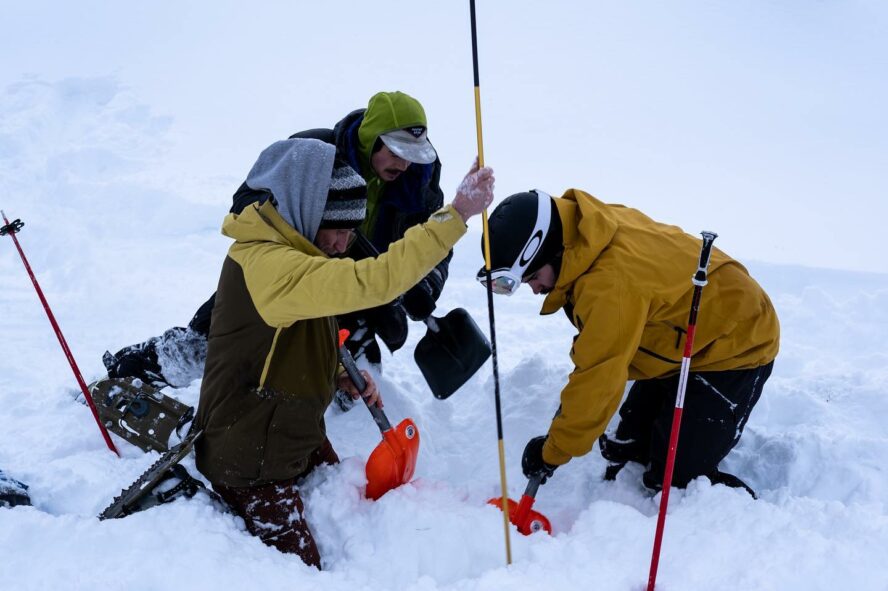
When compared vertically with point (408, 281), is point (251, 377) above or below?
below

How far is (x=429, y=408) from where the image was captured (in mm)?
4570

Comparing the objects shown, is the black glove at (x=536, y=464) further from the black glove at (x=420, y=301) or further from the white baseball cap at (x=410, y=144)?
the white baseball cap at (x=410, y=144)

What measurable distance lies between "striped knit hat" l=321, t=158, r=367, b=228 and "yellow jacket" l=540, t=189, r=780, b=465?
2.95ft

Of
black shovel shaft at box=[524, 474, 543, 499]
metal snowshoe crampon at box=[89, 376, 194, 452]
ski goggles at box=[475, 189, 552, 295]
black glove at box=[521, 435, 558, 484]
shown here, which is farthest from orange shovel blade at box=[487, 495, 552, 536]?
metal snowshoe crampon at box=[89, 376, 194, 452]

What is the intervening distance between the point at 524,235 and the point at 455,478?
1736 millimetres

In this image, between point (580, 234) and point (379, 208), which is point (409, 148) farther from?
point (580, 234)

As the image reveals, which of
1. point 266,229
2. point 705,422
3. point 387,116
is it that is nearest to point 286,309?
point 266,229

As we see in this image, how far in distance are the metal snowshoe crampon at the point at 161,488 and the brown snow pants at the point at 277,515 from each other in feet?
0.35

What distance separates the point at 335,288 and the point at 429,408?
268 cm

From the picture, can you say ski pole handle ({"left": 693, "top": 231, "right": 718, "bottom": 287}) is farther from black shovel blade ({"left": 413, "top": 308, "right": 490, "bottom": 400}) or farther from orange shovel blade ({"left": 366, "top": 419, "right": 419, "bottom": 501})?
black shovel blade ({"left": 413, "top": 308, "right": 490, "bottom": 400})

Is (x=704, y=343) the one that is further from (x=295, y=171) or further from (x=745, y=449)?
(x=295, y=171)

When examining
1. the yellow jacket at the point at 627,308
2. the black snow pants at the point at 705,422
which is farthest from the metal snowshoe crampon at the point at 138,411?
the black snow pants at the point at 705,422

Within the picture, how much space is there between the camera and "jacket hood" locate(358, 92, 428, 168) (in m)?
3.56

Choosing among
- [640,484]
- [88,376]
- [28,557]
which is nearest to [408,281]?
[28,557]
